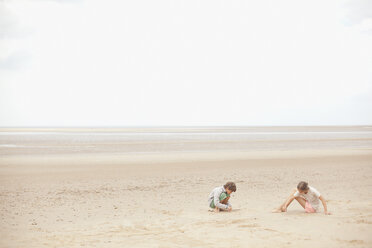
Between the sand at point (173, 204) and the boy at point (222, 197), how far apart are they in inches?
9.5

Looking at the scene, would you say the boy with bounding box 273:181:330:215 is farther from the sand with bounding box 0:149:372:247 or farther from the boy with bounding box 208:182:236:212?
the boy with bounding box 208:182:236:212

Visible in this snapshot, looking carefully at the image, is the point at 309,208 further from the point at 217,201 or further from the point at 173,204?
the point at 173,204

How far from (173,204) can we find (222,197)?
69.8 inches

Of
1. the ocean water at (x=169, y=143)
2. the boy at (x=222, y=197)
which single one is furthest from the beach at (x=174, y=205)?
the ocean water at (x=169, y=143)

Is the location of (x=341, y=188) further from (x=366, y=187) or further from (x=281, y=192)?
(x=281, y=192)

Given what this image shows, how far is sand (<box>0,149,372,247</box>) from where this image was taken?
7.12 metres

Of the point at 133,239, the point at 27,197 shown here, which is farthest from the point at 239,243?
the point at 27,197

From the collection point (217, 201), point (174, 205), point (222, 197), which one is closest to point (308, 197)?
point (222, 197)

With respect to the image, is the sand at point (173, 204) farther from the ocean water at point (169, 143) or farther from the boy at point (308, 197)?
the ocean water at point (169, 143)

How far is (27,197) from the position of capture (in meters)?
11.8

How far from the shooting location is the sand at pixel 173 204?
712 cm

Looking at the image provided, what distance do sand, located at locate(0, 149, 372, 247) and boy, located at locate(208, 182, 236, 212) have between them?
9.5 inches

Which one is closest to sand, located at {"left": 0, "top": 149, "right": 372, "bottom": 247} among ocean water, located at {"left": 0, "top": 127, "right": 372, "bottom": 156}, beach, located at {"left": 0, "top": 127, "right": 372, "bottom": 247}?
beach, located at {"left": 0, "top": 127, "right": 372, "bottom": 247}

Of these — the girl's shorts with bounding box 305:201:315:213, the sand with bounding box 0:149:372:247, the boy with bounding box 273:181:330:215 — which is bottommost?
the sand with bounding box 0:149:372:247
